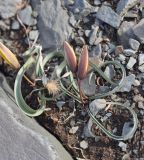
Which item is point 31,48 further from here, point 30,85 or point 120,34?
point 120,34

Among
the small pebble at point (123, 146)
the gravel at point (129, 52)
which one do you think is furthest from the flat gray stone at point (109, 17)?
the small pebble at point (123, 146)

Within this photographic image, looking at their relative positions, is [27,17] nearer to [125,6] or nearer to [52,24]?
[52,24]

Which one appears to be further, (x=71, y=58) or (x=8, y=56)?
(x=8, y=56)

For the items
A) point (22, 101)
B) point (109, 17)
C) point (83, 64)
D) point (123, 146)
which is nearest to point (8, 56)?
point (22, 101)

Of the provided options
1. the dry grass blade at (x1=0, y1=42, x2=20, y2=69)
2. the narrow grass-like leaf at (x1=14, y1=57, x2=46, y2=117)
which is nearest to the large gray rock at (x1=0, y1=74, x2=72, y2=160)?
the narrow grass-like leaf at (x1=14, y1=57, x2=46, y2=117)

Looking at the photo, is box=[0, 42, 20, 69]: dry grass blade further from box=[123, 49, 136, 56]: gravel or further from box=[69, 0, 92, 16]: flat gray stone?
box=[123, 49, 136, 56]: gravel

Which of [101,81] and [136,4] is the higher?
[136,4]

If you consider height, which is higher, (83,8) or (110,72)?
(83,8)

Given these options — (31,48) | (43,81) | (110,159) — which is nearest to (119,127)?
(110,159)
